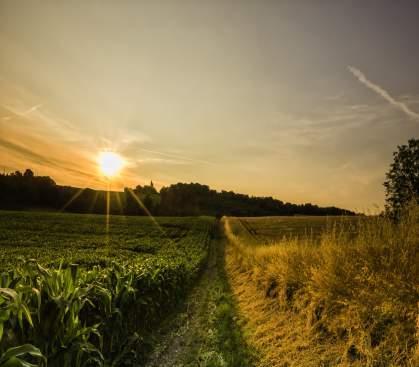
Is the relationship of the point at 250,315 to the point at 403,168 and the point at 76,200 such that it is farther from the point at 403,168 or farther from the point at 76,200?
the point at 76,200

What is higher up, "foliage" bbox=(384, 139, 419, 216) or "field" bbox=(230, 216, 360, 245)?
"foliage" bbox=(384, 139, 419, 216)

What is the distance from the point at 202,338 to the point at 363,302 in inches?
160

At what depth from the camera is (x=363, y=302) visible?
510 cm

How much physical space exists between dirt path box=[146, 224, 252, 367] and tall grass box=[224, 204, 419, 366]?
2.99 ft

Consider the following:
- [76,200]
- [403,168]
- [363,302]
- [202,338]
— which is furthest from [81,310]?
[76,200]

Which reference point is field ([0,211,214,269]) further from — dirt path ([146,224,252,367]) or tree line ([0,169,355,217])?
tree line ([0,169,355,217])

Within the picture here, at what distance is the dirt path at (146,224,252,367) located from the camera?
600 cm

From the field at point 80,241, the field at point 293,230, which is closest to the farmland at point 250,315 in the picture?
the field at point 293,230

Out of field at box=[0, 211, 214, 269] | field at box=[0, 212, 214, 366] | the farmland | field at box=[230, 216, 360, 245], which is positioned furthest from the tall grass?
field at box=[0, 211, 214, 269]

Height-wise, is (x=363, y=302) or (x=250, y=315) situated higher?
(x=363, y=302)

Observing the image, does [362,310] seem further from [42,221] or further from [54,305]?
[42,221]

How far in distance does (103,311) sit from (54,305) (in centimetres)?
188

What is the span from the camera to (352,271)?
19.1 ft

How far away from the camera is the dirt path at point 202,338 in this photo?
19.7 ft
